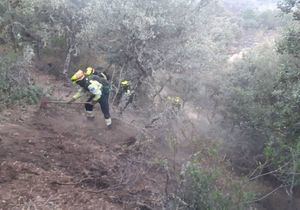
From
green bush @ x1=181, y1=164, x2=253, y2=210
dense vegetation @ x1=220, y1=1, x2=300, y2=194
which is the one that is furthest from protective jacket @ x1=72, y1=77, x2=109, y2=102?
dense vegetation @ x1=220, y1=1, x2=300, y2=194

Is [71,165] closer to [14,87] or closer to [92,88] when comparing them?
[92,88]

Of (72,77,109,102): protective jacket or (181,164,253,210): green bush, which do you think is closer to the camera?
(181,164,253,210): green bush

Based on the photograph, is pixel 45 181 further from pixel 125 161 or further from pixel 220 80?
pixel 220 80

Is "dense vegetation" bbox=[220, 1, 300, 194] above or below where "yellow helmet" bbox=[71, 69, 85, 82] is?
below

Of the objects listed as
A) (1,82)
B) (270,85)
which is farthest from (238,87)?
(1,82)

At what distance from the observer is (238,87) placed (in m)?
16.4

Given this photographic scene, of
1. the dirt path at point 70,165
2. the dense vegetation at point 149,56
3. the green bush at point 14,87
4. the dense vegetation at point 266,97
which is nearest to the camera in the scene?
the dirt path at point 70,165

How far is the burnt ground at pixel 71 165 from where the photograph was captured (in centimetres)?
858

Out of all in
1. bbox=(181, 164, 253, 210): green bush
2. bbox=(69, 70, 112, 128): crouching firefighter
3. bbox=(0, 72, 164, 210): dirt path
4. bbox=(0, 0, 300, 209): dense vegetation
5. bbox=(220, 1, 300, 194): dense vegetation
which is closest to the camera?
bbox=(181, 164, 253, 210): green bush

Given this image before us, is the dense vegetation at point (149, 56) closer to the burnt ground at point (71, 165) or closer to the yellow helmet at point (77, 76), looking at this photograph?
the burnt ground at point (71, 165)

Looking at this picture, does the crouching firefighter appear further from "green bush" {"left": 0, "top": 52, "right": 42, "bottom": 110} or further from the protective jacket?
"green bush" {"left": 0, "top": 52, "right": 42, "bottom": 110}

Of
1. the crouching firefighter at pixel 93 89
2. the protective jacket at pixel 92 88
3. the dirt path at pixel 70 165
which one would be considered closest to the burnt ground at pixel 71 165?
the dirt path at pixel 70 165

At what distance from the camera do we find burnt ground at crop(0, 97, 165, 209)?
858 cm

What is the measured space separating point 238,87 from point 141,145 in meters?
5.98
